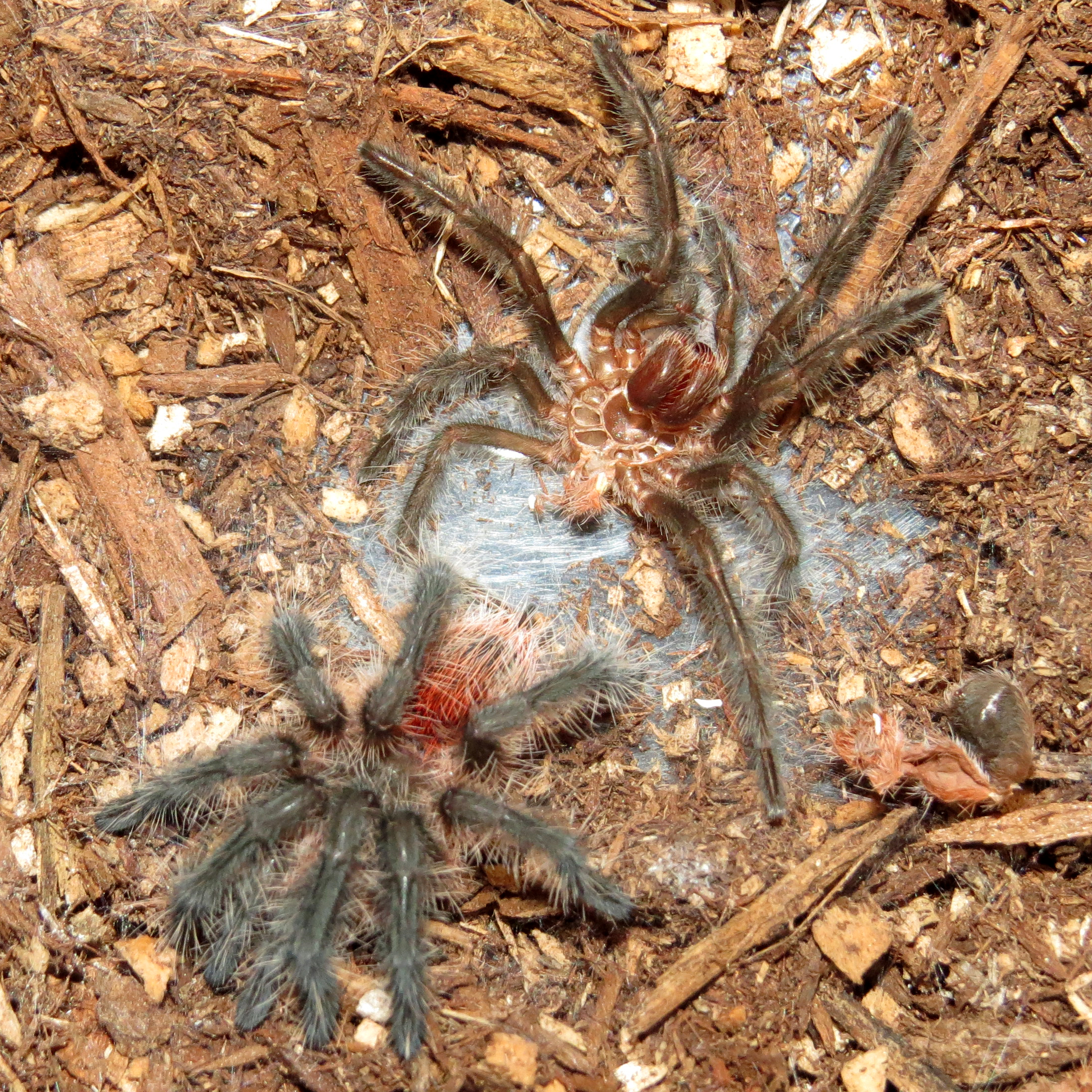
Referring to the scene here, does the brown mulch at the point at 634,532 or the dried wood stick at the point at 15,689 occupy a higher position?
the brown mulch at the point at 634,532

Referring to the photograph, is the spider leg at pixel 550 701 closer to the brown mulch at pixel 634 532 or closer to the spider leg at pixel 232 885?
the brown mulch at pixel 634 532

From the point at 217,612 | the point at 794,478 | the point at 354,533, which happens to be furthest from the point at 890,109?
the point at 217,612

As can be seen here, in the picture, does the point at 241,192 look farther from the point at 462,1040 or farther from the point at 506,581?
the point at 462,1040

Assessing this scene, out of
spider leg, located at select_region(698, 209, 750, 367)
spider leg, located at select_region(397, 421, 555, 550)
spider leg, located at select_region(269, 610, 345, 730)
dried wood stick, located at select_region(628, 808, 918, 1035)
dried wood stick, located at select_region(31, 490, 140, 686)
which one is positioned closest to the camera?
dried wood stick, located at select_region(628, 808, 918, 1035)

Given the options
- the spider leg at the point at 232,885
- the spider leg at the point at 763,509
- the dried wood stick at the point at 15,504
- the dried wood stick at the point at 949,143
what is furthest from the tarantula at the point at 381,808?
the dried wood stick at the point at 949,143

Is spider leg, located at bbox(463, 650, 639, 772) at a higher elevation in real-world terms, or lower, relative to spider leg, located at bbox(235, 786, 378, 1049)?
higher

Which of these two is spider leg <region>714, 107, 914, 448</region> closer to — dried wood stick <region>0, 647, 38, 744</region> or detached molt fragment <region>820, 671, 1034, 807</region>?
detached molt fragment <region>820, 671, 1034, 807</region>

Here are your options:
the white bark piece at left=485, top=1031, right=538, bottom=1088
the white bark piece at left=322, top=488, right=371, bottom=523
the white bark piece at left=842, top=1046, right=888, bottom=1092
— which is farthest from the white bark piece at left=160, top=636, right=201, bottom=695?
the white bark piece at left=842, top=1046, right=888, bottom=1092
